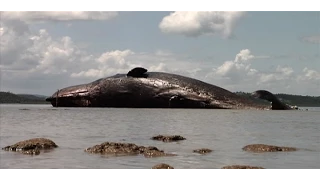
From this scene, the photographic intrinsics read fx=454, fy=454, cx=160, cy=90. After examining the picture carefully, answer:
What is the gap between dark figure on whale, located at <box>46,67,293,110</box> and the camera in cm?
6016

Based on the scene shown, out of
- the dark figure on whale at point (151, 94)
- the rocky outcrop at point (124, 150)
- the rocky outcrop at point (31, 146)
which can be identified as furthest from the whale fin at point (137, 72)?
the rocky outcrop at point (124, 150)

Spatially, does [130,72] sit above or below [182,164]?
above

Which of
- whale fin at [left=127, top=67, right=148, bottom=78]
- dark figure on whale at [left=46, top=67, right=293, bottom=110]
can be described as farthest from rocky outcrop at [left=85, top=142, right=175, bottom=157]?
whale fin at [left=127, top=67, right=148, bottom=78]

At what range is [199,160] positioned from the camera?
14094 millimetres

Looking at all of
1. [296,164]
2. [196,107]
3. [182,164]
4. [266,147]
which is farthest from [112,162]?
[196,107]

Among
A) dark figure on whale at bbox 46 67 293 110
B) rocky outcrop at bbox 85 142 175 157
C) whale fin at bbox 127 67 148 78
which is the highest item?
whale fin at bbox 127 67 148 78

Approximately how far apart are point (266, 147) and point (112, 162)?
21.8 feet

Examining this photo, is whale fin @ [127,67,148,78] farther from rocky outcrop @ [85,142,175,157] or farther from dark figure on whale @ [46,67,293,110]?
rocky outcrop @ [85,142,175,157]

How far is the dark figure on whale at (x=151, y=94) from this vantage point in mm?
60156

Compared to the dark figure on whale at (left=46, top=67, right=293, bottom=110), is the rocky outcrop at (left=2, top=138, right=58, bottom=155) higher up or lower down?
lower down

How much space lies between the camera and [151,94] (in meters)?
60.6
